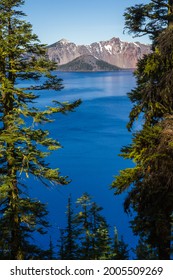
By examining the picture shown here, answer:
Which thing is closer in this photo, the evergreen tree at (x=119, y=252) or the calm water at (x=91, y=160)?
the evergreen tree at (x=119, y=252)

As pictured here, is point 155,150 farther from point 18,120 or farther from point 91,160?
point 91,160

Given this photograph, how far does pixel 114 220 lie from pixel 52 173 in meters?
45.1

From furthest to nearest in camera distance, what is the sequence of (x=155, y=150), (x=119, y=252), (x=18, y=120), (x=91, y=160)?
(x=91, y=160) < (x=119, y=252) < (x=18, y=120) < (x=155, y=150)

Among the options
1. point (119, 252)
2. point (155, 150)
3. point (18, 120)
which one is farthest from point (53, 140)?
point (119, 252)

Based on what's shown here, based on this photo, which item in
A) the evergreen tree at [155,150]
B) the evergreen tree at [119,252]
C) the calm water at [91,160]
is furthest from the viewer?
the calm water at [91,160]

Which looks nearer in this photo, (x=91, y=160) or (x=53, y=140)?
(x=53, y=140)

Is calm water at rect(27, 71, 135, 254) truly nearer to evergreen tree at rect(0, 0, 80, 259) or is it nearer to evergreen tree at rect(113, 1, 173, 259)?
evergreen tree at rect(0, 0, 80, 259)

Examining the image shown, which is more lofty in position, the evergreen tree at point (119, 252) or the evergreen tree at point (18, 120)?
the evergreen tree at point (18, 120)

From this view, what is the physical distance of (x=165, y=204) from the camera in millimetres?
8266

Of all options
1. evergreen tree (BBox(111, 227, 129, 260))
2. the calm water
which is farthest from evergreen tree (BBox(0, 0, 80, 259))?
the calm water

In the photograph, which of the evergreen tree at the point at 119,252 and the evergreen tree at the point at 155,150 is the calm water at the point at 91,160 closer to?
the evergreen tree at the point at 119,252

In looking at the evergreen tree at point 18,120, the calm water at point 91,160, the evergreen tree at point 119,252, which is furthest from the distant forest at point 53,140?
the calm water at point 91,160

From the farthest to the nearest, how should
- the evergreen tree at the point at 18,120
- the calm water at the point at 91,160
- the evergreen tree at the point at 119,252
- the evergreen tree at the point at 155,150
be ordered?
the calm water at the point at 91,160 → the evergreen tree at the point at 119,252 → the evergreen tree at the point at 18,120 → the evergreen tree at the point at 155,150
